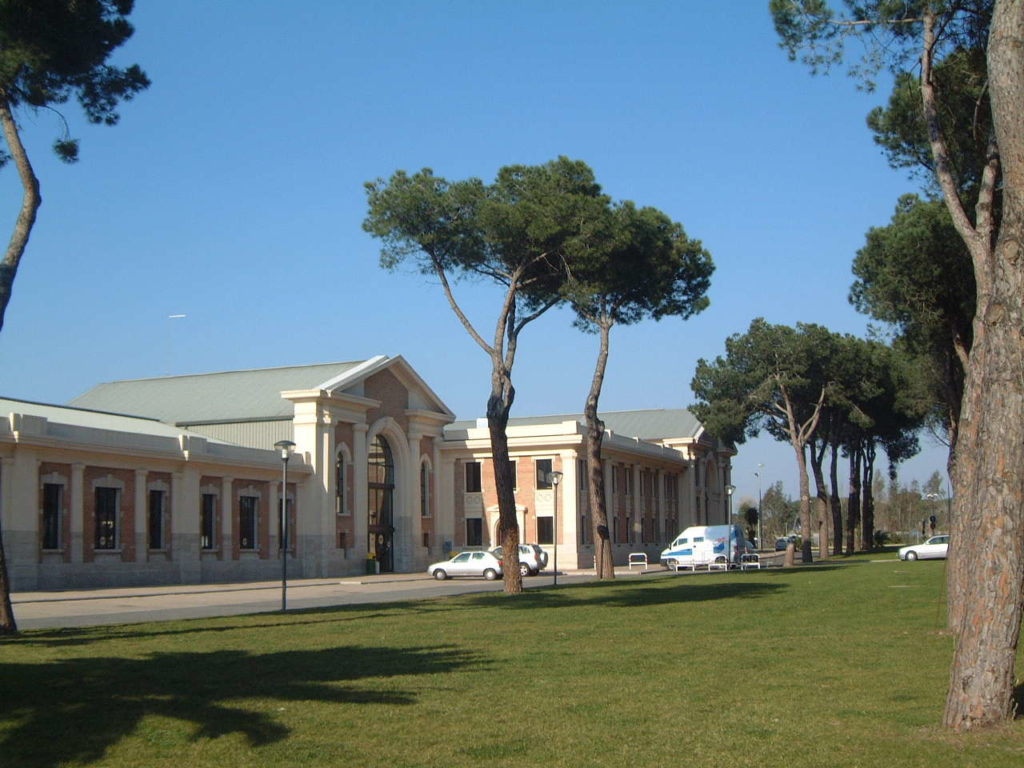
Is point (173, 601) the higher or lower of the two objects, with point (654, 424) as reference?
lower

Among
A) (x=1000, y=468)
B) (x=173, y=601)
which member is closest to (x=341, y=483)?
(x=173, y=601)

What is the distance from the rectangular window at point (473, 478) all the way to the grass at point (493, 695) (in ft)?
141

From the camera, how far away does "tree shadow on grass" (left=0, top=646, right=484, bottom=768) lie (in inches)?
353

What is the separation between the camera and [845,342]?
59.8m

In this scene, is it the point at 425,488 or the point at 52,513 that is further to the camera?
the point at 425,488

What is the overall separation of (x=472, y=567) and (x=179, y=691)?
1419 inches

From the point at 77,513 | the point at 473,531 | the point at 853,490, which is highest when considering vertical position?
the point at 77,513

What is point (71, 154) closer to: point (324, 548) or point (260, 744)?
point (260, 744)

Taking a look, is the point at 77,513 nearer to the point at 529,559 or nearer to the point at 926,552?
the point at 529,559

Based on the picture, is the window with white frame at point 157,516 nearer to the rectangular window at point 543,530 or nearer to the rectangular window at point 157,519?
the rectangular window at point 157,519

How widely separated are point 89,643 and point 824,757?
1168cm

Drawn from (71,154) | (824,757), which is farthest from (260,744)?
(71,154)

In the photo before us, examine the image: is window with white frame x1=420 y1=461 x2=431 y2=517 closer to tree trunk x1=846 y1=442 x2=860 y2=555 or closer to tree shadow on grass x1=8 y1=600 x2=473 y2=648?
tree trunk x1=846 y1=442 x2=860 y2=555

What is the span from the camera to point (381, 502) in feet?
186
